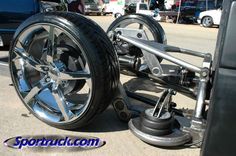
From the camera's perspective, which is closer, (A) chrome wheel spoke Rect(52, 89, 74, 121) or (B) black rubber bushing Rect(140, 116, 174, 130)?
(B) black rubber bushing Rect(140, 116, 174, 130)

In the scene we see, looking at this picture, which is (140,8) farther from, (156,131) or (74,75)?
(156,131)

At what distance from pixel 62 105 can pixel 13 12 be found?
3.58 m

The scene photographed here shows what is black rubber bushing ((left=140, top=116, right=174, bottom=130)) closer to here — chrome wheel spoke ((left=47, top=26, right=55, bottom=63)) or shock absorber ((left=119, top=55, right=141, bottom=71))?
chrome wheel spoke ((left=47, top=26, right=55, bottom=63))

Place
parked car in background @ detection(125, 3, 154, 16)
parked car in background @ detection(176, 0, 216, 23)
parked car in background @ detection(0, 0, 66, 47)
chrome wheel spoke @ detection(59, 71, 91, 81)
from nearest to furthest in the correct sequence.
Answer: chrome wheel spoke @ detection(59, 71, 91, 81)
parked car in background @ detection(0, 0, 66, 47)
parked car in background @ detection(176, 0, 216, 23)
parked car in background @ detection(125, 3, 154, 16)

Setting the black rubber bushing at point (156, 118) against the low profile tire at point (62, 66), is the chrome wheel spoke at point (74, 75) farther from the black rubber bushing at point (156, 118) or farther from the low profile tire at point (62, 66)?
the black rubber bushing at point (156, 118)

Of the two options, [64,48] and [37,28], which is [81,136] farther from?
[37,28]

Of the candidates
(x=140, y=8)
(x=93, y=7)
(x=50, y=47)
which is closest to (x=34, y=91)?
(x=50, y=47)

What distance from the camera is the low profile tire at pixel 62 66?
9.41 feet

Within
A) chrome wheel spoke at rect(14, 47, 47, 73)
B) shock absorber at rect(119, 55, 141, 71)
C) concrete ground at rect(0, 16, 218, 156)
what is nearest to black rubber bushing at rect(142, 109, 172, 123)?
concrete ground at rect(0, 16, 218, 156)

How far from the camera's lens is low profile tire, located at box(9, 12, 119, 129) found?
2.87 metres

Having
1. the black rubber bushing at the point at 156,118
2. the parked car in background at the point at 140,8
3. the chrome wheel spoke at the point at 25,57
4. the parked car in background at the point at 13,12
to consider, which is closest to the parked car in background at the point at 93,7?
the parked car in background at the point at 140,8

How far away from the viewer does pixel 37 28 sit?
10.4 feet

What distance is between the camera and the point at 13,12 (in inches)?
239

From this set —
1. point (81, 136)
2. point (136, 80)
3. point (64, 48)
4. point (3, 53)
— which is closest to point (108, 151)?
point (81, 136)
